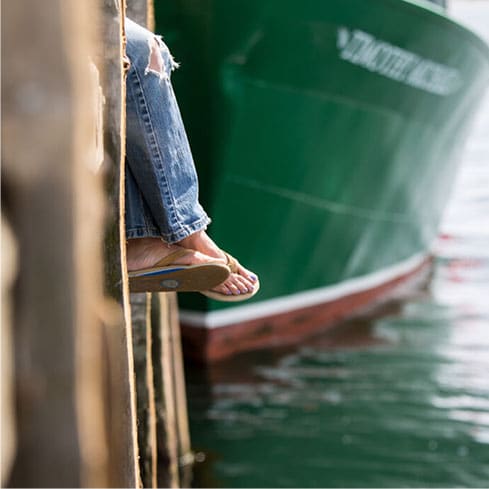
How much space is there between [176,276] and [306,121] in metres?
6.33

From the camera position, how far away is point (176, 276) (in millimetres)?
3252

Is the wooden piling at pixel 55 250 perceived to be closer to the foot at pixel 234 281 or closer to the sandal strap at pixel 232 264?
the foot at pixel 234 281

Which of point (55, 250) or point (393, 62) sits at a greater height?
point (393, 62)

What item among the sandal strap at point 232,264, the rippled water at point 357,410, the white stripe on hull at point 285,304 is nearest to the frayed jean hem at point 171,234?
the sandal strap at point 232,264

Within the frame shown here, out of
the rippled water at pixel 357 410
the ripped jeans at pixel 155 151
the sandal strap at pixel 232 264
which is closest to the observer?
the ripped jeans at pixel 155 151

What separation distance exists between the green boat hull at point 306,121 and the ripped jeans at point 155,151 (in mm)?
5648

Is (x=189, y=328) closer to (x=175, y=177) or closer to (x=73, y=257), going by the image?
(x=175, y=177)

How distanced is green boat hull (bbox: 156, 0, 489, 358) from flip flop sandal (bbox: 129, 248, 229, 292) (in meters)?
5.51

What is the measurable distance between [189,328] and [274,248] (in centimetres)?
109

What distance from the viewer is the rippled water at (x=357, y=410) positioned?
7121 millimetres

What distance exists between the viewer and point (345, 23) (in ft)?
30.8

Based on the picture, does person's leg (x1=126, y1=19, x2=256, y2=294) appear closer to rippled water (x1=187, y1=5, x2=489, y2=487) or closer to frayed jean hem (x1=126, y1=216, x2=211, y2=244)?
frayed jean hem (x1=126, y1=216, x2=211, y2=244)

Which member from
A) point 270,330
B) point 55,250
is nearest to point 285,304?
point 270,330

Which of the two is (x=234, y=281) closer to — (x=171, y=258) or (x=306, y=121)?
(x=171, y=258)
